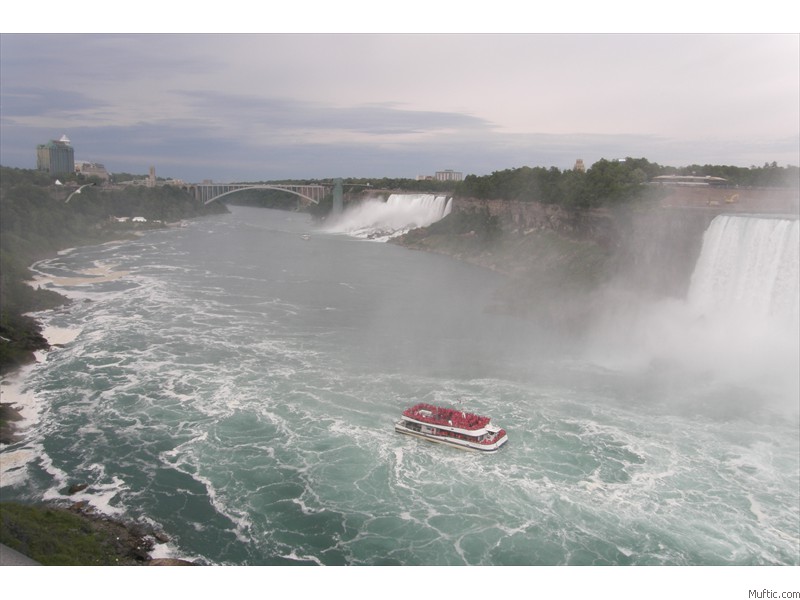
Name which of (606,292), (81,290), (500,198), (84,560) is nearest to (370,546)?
(84,560)

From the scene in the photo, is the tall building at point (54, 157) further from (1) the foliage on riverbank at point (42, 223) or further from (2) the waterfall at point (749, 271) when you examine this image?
(2) the waterfall at point (749, 271)

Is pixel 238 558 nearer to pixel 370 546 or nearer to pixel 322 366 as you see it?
pixel 370 546

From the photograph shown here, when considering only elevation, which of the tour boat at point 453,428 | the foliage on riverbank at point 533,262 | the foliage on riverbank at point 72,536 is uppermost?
the foliage on riverbank at point 533,262

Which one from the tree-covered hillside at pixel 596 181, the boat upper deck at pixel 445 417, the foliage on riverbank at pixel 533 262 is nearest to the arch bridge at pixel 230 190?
the foliage on riverbank at pixel 533 262

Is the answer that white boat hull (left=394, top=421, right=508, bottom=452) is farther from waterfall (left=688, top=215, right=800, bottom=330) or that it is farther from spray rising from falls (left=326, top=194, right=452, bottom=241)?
spray rising from falls (left=326, top=194, right=452, bottom=241)

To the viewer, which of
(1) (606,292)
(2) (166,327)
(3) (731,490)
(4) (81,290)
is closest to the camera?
(3) (731,490)

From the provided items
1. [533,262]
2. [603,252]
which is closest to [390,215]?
[533,262]
